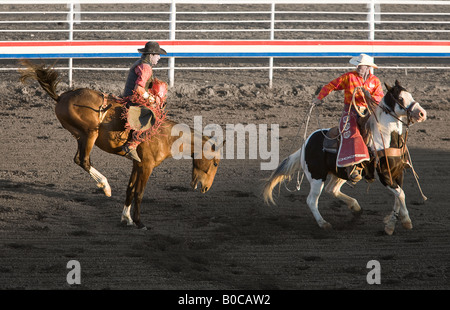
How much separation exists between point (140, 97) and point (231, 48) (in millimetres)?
6463

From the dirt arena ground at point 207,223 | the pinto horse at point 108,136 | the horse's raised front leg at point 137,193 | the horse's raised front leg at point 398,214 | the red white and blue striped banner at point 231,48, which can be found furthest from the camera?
the red white and blue striped banner at point 231,48

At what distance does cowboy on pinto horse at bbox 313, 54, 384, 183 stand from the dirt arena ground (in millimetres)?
837

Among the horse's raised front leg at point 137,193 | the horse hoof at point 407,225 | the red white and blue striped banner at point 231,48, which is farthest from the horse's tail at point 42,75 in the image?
the red white and blue striped banner at point 231,48

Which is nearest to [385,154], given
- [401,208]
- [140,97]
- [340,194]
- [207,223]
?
[401,208]

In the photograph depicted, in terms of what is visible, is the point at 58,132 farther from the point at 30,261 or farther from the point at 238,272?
the point at 238,272

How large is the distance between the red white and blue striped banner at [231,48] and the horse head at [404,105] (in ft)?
22.6

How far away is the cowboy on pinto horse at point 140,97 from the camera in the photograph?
27.6 ft

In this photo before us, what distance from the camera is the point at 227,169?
10914 millimetres

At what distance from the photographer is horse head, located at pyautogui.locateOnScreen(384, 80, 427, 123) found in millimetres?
7812

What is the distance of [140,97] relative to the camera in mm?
8477

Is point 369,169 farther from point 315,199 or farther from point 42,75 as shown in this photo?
point 42,75

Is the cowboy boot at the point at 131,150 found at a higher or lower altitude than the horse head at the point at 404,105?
lower

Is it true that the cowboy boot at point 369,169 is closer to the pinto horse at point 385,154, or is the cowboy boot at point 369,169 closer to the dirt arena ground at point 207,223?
the pinto horse at point 385,154

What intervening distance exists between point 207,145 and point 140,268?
210 cm
